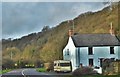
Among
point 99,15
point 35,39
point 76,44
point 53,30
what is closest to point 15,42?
point 35,39

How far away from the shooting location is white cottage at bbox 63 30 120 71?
3819cm

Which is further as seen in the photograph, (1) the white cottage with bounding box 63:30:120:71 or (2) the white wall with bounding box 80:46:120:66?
(2) the white wall with bounding box 80:46:120:66

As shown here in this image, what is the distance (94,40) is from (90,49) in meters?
1.52

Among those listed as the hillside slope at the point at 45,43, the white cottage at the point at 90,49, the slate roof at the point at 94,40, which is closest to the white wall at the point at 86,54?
the white cottage at the point at 90,49

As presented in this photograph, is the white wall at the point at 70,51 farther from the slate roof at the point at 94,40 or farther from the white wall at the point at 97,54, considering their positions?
the white wall at the point at 97,54

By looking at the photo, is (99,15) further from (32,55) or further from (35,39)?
(32,55)

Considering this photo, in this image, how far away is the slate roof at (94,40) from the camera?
39781 mm

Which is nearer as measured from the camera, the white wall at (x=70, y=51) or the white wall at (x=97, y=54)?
the white wall at (x=97, y=54)

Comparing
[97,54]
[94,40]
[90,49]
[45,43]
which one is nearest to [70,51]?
[90,49]

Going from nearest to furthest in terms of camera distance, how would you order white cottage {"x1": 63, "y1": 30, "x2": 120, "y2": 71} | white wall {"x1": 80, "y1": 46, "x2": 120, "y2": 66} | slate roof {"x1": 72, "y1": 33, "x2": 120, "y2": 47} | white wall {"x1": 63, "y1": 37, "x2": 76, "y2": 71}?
white cottage {"x1": 63, "y1": 30, "x2": 120, "y2": 71} → white wall {"x1": 80, "y1": 46, "x2": 120, "y2": 66} → white wall {"x1": 63, "y1": 37, "x2": 76, "y2": 71} → slate roof {"x1": 72, "y1": 33, "x2": 120, "y2": 47}

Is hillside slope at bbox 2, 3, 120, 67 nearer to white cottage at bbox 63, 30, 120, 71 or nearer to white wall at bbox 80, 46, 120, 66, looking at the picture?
white cottage at bbox 63, 30, 120, 71

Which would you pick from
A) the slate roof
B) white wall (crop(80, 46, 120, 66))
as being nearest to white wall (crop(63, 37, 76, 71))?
the slate roof

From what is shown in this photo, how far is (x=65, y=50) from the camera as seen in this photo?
40531 mm

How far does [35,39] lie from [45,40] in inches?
71.1
